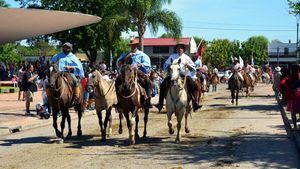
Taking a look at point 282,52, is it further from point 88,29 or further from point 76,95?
point 76,95

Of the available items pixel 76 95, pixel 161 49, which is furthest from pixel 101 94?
pixel 161 49

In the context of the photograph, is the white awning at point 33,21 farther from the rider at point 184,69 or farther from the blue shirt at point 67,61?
the rider at point 184,69

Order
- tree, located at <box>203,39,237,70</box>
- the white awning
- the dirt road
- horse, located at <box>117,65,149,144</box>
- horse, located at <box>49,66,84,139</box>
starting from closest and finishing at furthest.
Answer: the dirt road
horse, located at <box>117,65,149,144</box>
horse, located at <box>49,66,84,139</box>
the white awning
tree, located at <box>203,39,237,70</box>

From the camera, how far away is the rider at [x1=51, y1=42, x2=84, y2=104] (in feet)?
43.5

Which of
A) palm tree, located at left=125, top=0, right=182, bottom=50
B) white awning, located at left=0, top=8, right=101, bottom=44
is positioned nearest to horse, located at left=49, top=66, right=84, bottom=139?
white awning, located at left=0, top=8, right=101, bottom=44

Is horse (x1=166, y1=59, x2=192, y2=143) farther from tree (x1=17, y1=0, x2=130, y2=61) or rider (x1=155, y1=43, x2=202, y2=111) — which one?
tree (x1=17, y1=0, x2=130, y2=61)

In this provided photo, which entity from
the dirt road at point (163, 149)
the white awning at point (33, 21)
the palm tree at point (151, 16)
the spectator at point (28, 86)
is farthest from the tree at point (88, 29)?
the dirt road at point (163, 149)

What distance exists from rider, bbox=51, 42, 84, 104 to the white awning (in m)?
7.02

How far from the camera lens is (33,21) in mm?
22016

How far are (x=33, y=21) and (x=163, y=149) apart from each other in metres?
12.7

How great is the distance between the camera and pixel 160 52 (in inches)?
4126

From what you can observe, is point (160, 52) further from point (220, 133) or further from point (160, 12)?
point (220, 133)

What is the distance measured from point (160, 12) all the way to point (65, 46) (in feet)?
79.8

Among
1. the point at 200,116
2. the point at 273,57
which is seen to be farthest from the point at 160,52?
the point at 200,116
